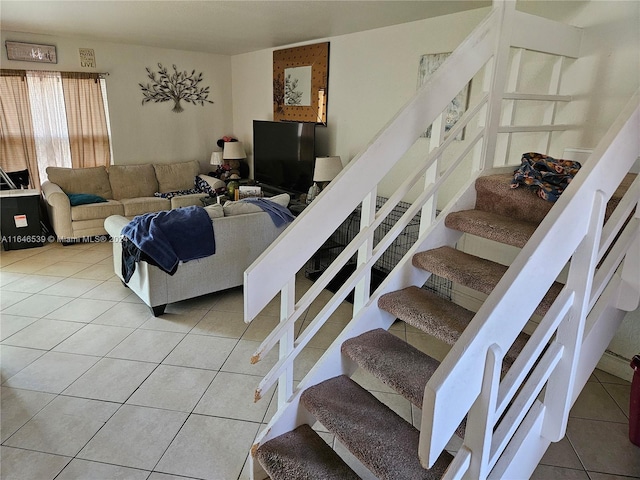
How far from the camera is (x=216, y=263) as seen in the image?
3434 millimetres

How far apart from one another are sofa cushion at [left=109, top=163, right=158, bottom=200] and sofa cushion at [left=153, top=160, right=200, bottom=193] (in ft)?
0.26

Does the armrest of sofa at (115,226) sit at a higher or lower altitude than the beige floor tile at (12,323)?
higher

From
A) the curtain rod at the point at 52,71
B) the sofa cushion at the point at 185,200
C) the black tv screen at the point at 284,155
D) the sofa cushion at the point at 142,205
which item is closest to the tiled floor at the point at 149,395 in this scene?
the sofa cushion at the point at 142,205

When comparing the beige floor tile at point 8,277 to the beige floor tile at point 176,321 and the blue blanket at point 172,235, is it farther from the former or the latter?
the beige floor tile at point 176,321

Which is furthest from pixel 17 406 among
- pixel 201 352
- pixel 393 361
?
pixel 393 361

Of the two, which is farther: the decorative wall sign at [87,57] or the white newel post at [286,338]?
the decorative wall sign at [87,57]

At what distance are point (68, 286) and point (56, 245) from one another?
1.42m

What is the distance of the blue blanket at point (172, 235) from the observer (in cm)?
302

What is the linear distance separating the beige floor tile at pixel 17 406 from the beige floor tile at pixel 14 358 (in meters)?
0.18

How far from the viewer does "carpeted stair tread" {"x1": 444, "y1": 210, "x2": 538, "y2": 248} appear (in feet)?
5.57

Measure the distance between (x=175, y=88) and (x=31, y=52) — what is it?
1.69 metres

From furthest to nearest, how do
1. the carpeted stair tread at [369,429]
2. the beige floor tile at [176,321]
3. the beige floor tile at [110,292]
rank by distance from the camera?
the beige floor tile at [110,292]
the beige floor tile at [176,321]
the carpeted stair tread at [369,429]

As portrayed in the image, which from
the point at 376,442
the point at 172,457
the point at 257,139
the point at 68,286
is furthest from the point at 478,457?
the point at 257,139

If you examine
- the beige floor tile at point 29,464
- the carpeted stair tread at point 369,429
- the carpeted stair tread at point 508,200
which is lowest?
the beige floor tile at point 29,464
